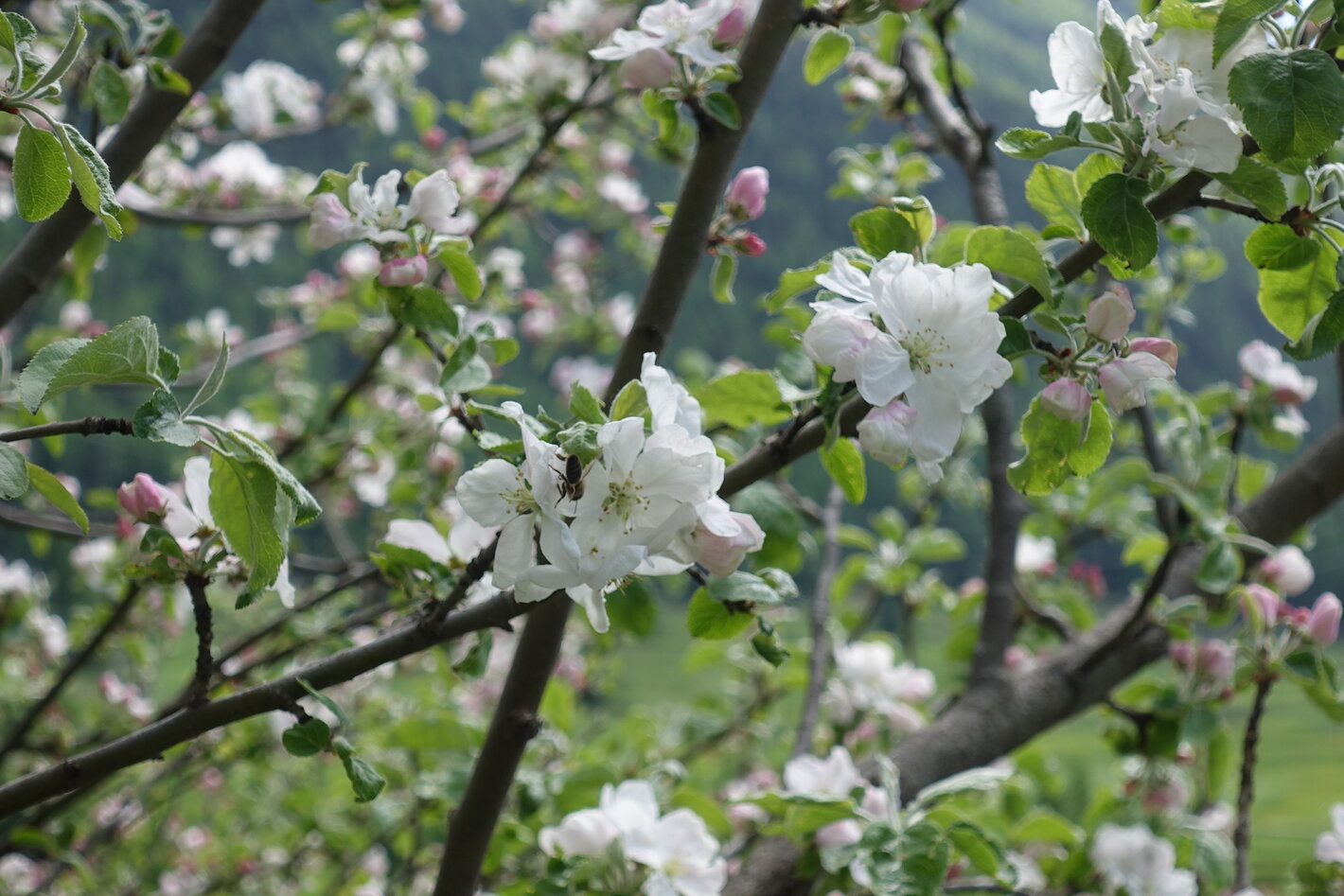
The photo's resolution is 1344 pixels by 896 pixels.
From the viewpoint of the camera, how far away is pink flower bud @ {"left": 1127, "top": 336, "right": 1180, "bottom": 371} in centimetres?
66

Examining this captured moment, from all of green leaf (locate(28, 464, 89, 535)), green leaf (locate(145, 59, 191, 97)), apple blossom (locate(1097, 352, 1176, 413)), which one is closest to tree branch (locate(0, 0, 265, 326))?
green leaf (locate(145, 59, 191, 97))

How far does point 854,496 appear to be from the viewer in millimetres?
756

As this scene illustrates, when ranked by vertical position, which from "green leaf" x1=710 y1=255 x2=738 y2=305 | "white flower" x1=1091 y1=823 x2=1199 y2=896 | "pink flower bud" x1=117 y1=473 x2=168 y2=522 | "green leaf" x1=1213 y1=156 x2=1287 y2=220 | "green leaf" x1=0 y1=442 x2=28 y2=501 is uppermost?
"green leaf" x1=1213 y1=156 x2=1287 y2=220

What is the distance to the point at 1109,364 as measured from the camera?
0.65 m

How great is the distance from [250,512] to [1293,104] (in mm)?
618

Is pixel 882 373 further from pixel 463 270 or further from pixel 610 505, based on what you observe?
pixel 463 270

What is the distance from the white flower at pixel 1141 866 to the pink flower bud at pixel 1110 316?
0.99 meters

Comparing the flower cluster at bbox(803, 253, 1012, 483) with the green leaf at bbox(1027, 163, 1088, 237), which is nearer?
the flower cluster at bbox(803, 253, 1012, 483)

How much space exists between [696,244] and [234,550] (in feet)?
1.50

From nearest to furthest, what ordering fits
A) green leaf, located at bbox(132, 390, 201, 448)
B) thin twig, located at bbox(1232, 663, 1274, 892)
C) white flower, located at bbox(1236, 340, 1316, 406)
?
1. green leaf, located at bbox(132, 390, 201, 448)
2. thin twig, located at bbox(1232, 663, 1274, 892)
3. white flower, located at bbox(1236, 340, 1316, 406)

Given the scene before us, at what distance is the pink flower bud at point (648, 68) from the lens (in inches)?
34.0

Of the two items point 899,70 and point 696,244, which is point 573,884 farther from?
point 899,70

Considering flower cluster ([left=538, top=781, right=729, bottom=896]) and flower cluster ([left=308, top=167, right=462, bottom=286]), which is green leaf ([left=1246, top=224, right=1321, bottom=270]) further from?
flower cluster ([left=538, top=781, right=729, bottom=896])

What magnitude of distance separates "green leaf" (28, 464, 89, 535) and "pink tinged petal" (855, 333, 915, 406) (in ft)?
1.56
